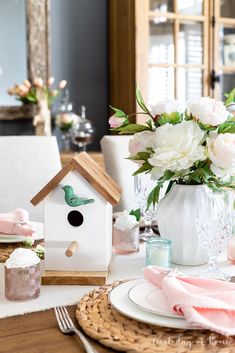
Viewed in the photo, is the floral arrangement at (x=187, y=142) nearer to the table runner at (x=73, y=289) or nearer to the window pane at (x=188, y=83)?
the table runner at (x=73, y=289)

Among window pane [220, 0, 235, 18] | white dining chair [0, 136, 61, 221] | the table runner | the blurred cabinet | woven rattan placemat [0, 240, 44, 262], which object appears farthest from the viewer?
window pane [220, 0, 235, 18]

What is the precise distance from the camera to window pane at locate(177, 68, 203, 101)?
129 inches

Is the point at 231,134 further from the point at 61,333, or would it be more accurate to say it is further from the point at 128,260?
the point at 61,333

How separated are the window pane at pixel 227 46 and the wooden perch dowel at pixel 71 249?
103 inches

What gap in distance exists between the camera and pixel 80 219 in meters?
1.09

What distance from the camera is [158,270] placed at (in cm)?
93

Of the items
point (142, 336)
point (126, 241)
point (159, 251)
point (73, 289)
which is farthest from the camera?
point (126, 241)

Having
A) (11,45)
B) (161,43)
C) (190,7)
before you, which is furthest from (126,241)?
(190,7)

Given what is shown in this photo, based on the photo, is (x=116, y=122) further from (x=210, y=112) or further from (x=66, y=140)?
(x=66, y=140)

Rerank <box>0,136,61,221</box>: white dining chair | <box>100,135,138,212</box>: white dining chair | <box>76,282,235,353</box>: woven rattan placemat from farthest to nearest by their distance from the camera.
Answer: <box>100,135,138,212</box>: white dining chair
<box>0,136,61,221</box>: white dining chair
<box>76,282,235,353</box>: woven rattan placemat

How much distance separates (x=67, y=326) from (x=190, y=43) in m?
2.73

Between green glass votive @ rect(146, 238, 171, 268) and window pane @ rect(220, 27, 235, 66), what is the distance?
99.3 inches

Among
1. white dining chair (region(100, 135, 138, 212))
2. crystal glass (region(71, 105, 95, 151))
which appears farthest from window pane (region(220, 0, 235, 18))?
white dining chair (region(100, 135, 138, 212))

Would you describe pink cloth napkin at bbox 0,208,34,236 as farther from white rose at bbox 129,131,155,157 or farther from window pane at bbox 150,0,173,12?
window pane at bbox 150,0,173,12
